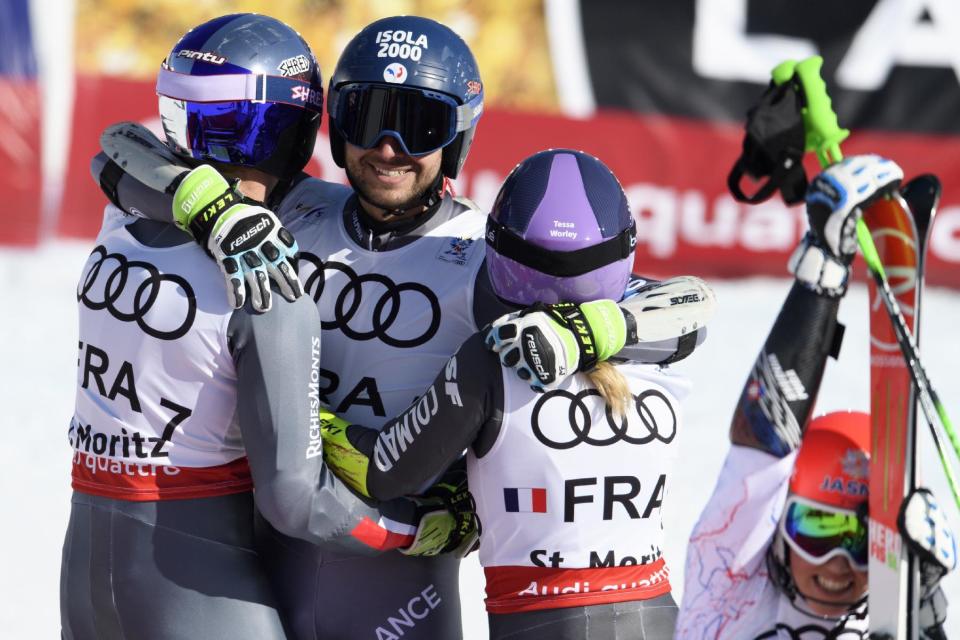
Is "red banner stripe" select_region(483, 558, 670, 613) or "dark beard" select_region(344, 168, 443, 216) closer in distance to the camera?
"red banner stripe" select_region(483, 558, 670, 613)

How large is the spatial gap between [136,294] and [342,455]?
1.94 feet

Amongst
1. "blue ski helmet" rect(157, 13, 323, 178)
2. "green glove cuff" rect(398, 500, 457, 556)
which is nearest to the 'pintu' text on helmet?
"blue ski helmet" rect(157, 13, 323, 178)

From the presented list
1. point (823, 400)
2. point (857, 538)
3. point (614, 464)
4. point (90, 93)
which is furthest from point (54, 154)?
point (857, 538)

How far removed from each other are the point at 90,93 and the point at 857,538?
7.71 m

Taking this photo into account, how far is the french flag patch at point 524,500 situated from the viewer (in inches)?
114

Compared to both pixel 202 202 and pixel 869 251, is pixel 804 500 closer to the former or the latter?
pixel 869 251

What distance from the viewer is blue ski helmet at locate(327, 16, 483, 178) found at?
3273 mm

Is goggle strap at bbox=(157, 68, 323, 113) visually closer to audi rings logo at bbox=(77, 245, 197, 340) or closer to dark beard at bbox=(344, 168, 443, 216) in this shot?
dark beard at bbox=(344, 168, 443, 216)

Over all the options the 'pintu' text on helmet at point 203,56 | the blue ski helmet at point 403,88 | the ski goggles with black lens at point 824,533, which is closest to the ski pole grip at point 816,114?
the ski goggles with black lens at point 824,533

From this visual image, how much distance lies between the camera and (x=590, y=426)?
288cm

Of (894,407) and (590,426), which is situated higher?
(894,407)

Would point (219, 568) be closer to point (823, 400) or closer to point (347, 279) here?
point (347, 279)

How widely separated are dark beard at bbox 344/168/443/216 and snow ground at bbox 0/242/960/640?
2068 millimetres

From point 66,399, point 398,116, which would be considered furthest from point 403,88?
point 66,399
